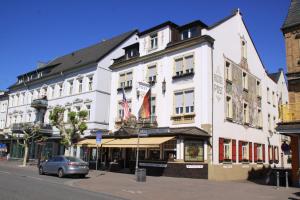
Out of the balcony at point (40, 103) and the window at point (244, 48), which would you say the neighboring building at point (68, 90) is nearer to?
the balcony at point (40, 103)

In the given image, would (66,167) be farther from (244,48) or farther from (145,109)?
(244,48)

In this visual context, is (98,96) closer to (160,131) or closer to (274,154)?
(160,131)

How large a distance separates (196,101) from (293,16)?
9.26 m

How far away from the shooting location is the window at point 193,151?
24.9m

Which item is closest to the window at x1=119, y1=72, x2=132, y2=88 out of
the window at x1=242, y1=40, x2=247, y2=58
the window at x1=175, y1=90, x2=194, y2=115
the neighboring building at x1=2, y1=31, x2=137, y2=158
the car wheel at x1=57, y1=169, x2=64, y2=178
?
the neighboring building at x1=2, y1=31, x2=137, y2=158

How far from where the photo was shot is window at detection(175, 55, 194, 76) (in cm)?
2709

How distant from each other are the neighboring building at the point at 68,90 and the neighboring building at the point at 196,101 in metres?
2.87

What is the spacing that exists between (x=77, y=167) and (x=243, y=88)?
17.9 m

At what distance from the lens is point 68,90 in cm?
4028

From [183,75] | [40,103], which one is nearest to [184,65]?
[183,75]

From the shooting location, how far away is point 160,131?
25.9m

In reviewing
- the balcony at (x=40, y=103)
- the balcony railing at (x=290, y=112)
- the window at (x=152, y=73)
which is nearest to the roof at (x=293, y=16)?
the balcony railing at (x=290, y=112)

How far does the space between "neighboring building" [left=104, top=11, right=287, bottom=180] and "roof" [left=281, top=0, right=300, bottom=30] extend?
5902 millimetres

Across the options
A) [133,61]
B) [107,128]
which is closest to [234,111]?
[133,61]
